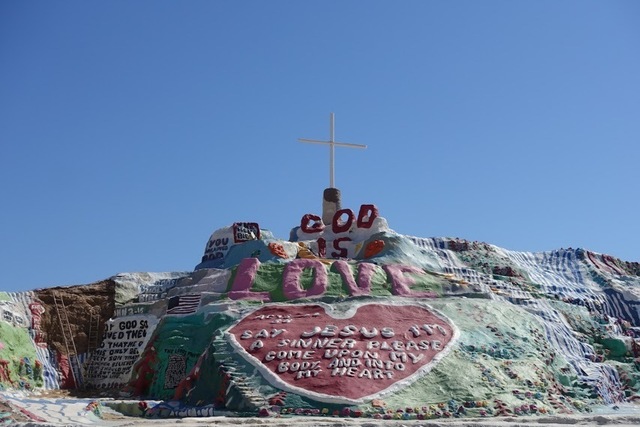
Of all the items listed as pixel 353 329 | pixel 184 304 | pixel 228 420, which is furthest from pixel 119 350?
pixel 228 420

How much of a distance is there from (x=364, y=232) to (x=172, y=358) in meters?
7.19

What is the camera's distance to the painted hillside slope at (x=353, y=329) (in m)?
13.5

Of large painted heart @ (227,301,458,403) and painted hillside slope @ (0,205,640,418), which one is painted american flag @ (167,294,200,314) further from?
large painted heart @ (227,301,458,403)

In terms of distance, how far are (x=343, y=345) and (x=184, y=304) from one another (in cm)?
504

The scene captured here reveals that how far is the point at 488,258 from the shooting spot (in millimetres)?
21969

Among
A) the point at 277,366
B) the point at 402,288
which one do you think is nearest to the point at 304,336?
the point at 277,366

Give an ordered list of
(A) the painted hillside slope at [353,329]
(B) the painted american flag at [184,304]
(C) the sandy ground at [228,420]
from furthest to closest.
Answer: (B) the painted american flag at [184,304] < (A) the painted hillside slope at [353,329] < (C) the sandy ground at [228,420]

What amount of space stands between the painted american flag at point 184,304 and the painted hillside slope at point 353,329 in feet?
0.21

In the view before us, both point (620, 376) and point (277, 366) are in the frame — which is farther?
point (620, 376)

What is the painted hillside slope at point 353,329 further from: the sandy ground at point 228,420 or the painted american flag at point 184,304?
the sandy ground at point 228,420

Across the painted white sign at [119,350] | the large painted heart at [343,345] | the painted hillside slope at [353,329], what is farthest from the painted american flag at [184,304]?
the large painted heart at [343,345]

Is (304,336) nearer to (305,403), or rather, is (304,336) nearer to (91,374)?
(305,403)

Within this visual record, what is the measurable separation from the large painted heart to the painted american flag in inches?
86.2

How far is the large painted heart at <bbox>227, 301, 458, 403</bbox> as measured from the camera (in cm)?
1325
